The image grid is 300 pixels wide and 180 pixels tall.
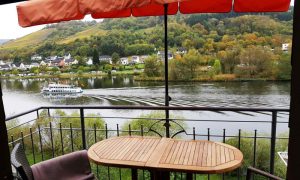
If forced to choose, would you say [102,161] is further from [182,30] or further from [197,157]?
[182,30]

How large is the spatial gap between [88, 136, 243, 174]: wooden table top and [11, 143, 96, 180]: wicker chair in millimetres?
216

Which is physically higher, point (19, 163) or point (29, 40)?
point (29, 40)

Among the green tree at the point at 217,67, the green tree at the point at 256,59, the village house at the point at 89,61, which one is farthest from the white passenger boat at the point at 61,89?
the green tree at the point at 256,59

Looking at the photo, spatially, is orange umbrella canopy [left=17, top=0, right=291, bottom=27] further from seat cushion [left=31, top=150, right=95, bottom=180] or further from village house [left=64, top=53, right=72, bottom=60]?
village house [left=64, top=53, right=72, bottom=60]

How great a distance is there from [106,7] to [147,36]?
29.5ft

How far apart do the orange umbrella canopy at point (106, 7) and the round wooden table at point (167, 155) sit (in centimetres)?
138

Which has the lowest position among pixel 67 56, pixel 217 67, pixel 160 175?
pixel 160 175

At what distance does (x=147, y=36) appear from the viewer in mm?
11555

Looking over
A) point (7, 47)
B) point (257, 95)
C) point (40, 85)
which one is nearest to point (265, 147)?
point (257, 95)

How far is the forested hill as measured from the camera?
34.7 ft

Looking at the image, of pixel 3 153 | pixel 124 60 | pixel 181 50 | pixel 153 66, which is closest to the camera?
pixel 3 153

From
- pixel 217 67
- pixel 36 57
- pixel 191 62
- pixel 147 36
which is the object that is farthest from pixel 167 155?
pixel 36 57

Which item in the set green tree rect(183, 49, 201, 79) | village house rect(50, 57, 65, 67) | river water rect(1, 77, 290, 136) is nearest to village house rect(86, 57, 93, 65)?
village house rect(50, 57, 65, 67)

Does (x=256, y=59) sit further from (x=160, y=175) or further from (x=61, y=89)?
(x=61, y=89)
